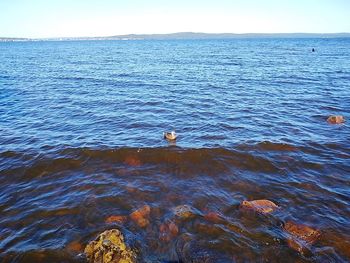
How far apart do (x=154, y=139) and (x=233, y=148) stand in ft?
14.3

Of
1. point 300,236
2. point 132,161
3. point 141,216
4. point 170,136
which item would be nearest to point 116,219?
point 141,216

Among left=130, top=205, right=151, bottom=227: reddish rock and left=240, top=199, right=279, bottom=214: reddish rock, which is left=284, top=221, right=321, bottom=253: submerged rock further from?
left=130, top=205, right=151, bottom=227: reddish rock

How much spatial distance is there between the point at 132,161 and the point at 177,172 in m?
2.38

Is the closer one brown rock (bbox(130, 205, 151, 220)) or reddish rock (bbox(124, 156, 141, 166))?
brown rock (bbox(130, 205, 151, 220))

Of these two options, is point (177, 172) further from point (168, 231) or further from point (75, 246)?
point (75, 246)

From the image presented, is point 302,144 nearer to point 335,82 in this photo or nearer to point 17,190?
point 17,190

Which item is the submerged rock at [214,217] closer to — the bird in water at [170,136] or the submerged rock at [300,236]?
the submerged rock at [300,236]

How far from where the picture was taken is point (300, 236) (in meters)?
8.31

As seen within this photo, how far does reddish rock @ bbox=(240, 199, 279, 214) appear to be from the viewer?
941 cm

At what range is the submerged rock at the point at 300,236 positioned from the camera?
7863 millimetres

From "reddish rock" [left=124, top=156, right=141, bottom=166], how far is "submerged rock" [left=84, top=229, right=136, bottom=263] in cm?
530

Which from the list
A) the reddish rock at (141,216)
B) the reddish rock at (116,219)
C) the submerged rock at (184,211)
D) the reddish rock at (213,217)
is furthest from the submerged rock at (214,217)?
the reddish rock at (116,219)

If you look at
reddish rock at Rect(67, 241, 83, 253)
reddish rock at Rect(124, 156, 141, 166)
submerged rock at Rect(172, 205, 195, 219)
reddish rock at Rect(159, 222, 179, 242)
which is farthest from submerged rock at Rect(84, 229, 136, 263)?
reddish rock at Rect(124, 156, 141, 166)

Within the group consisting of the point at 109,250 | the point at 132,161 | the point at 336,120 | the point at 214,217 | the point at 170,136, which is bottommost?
the point at 336,120
